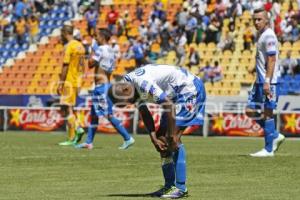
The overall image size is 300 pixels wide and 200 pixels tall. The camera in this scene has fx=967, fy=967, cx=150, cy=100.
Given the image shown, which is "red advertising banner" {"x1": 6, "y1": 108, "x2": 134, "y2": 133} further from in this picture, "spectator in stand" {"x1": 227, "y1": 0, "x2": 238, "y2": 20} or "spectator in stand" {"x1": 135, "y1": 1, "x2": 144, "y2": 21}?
"spectator in stand" {"x1": 135, "y1": 1, "x2": 144, "y2": 21}

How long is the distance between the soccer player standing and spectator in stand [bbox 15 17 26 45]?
26.4m

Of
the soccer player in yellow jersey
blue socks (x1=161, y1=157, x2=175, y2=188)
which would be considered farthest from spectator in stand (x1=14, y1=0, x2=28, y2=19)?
blue socks (x1=161, y1=157, x2=175, y2=188)

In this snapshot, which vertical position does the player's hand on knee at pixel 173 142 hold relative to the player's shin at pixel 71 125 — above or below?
above

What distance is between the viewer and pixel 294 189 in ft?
37.1

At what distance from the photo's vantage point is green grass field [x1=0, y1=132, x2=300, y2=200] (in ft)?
35.8

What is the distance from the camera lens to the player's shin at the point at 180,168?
10.8m

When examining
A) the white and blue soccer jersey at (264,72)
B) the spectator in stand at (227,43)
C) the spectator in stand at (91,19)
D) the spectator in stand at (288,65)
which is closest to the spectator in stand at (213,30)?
the spectator in stand at (227,43)

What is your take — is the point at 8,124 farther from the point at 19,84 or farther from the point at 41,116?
the point at 19,84

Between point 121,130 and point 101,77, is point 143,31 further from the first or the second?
point 121,130

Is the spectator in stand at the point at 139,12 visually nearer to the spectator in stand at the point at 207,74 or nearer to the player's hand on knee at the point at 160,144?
the spectator in stand at the point at 207,74

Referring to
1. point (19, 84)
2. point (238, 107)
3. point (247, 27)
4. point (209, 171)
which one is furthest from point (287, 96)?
point (209, 171)

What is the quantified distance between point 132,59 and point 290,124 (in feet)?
34.9

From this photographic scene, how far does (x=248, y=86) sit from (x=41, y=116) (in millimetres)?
7308

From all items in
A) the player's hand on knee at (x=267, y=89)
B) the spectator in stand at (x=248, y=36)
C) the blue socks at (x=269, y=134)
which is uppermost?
the spectator in stand at (x=248, y=36)
